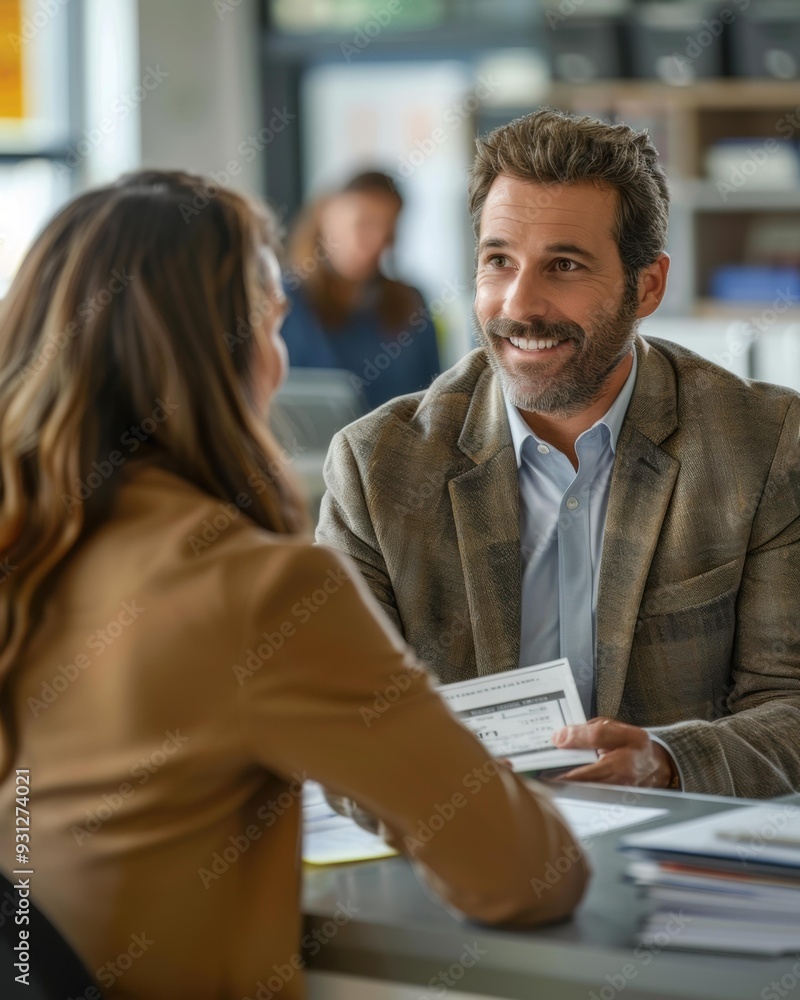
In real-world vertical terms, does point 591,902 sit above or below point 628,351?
below

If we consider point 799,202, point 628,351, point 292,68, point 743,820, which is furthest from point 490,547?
point 292,68

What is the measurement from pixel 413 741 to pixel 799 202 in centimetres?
502

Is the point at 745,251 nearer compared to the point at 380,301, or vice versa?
the point at 380,301

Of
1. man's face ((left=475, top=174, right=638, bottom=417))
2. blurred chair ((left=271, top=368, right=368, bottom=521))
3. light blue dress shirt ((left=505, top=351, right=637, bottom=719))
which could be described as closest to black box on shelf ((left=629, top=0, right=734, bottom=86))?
blurred chair ((left=271, top=368, right=368, bottom=521))

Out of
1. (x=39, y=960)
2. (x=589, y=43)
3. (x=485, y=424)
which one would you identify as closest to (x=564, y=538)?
(x=485, y=424)

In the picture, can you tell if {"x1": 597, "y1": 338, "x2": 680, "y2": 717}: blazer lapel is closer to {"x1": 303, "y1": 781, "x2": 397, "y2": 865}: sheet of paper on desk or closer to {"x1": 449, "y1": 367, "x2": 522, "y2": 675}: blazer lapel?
{"x1": 449, "y1": 367, "x2": 522, "y2": 675}: blazer lapel

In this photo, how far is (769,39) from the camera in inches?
215

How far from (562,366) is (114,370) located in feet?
3.16

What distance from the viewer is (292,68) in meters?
6.28

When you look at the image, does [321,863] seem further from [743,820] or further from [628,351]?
[628,351]

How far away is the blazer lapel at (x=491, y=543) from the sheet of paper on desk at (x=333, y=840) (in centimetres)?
46

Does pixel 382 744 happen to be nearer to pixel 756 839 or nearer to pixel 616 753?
pixel 756 839

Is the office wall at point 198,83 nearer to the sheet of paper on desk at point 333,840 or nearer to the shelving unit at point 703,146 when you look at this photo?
the shelving unit at point 703,146

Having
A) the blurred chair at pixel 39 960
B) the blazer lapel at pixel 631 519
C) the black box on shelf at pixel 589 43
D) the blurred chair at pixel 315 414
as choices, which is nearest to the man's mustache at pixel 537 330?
the blazer lapel at pixel 631 519
